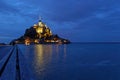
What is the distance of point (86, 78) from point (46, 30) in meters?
172

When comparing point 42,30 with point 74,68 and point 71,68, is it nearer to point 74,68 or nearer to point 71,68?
point 74,68

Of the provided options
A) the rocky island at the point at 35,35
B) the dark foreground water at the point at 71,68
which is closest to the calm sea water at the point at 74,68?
the dark foreground water at the point at 71,68

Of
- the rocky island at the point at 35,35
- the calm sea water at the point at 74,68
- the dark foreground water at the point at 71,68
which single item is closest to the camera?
the dark foreground water at the point at 71,68

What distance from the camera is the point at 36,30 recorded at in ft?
630

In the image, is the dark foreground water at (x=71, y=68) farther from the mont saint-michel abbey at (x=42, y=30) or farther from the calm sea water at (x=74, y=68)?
the mont saint-michel abbey at (x=42, y=30)

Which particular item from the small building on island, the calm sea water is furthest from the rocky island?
the calm sea water

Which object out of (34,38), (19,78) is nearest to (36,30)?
(34,38)

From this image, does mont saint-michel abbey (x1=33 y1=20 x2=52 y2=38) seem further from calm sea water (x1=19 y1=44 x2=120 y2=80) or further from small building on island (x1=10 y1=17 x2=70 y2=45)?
calm sea water (x1=19 y1=44 x2=120 y2=80)

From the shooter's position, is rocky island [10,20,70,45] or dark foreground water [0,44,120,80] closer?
dark foreground water [0,44,120,80]

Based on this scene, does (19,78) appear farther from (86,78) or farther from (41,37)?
(41,37)

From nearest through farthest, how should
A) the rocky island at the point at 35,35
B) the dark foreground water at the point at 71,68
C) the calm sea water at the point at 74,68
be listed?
the dark foreground water at the point at 71,68 → the calm sea water at the point at 74,68 → the rocky island at the point at 35,35

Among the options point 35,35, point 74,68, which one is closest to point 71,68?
point 74,68

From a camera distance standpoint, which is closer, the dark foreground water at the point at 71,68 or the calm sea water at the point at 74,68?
the dark foreground water at the point at 71,68

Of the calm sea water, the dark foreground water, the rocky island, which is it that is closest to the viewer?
the dark foreground water
